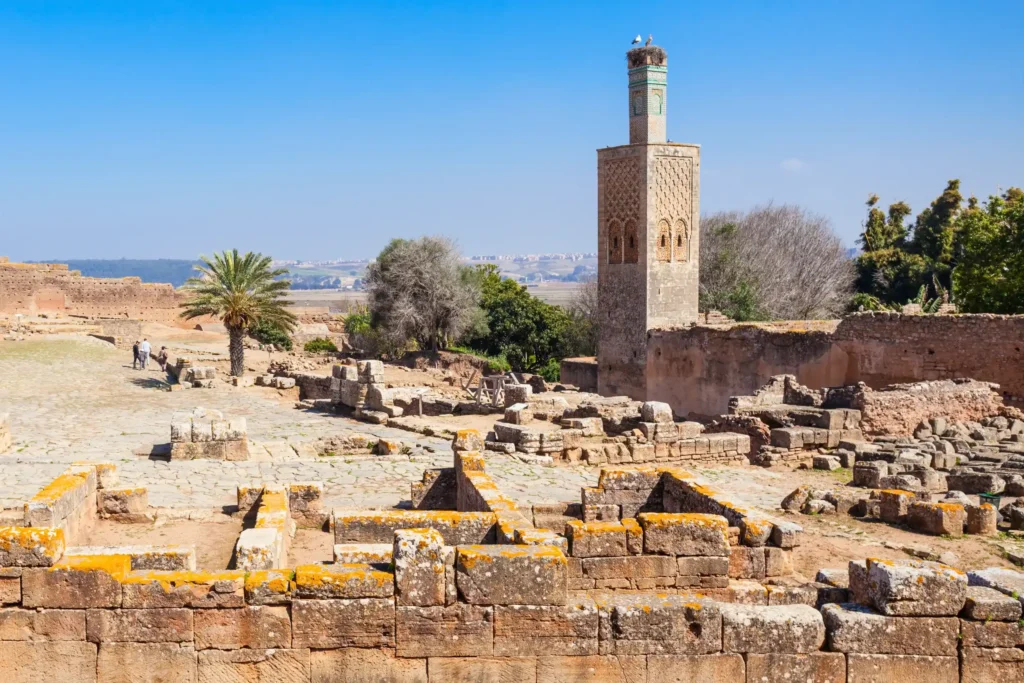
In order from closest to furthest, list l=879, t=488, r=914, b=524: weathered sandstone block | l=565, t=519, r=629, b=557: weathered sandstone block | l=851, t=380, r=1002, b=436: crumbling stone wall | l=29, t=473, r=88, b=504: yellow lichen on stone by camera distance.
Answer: l=565, t=519, r=629, b=557: weathered sandstone block
l=29, t=473, r=88, b=504: yellow lichen on stone
l=879, t=488, r=914, b=524: weathered sandstone block
l=851, t=380, r=1002, b=436: crumbling stone wall

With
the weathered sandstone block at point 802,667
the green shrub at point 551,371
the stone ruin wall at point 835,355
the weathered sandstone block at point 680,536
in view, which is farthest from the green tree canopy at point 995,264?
the weathered sandstone block at point 802,667

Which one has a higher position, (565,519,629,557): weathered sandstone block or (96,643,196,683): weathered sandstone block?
(565,519,629,557): weathered sandstone block

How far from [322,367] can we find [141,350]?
22.4 ft

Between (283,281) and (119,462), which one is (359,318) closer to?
(283,281)

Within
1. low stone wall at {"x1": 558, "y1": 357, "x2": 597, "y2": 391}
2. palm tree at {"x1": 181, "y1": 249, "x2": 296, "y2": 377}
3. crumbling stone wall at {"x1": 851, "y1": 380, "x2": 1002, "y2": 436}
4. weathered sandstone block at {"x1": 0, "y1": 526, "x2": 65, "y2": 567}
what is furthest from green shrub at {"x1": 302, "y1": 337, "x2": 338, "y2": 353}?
weathered sandstone block at {"x1": 0, "y1": 526, "x2": 65, "y2": 567}

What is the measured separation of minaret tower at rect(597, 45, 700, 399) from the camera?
107 ft

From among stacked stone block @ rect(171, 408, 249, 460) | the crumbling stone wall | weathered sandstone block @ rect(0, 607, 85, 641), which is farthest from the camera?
the crumbling stone wall

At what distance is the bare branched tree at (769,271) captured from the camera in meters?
46.5

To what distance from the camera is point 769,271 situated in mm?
49938

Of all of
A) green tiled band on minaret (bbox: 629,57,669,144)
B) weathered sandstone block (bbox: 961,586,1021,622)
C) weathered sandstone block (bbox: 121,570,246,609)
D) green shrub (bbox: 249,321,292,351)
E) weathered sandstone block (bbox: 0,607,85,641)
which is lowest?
weathered sandstone block (bbox: 0,607,85,641)

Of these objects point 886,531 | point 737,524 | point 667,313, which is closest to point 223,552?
point 737,524

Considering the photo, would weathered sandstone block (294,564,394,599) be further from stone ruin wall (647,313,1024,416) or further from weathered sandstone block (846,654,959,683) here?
stone ruin wall (647,313,1024,416)

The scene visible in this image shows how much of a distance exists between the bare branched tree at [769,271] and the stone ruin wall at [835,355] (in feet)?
47.4

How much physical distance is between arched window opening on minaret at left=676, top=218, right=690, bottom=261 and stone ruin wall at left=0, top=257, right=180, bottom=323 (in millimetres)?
28642
